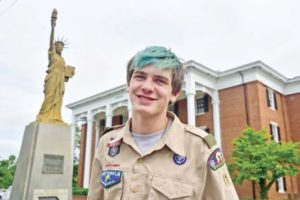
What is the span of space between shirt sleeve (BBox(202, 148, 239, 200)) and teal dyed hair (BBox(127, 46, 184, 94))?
496 millimetres

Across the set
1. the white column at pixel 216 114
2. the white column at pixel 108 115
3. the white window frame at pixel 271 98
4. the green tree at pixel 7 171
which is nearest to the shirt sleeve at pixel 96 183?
the white column at pixel 216 114

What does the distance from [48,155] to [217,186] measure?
23.9 ft

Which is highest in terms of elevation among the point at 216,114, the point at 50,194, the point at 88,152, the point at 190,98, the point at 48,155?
the point at 190,98

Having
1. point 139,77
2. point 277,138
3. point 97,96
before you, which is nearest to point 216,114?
point 277,138

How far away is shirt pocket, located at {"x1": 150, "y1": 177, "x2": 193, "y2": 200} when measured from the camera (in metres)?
1.47

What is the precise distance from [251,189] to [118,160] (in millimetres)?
15972

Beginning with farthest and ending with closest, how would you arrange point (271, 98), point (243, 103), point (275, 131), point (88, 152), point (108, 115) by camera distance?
point (88, 152) → point (108, 115) → point (271, 98) → point (275, 131) → point (243, 103)

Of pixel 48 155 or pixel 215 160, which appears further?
pixel 48 155

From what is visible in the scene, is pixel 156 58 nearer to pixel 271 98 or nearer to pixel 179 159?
pixel 179 159

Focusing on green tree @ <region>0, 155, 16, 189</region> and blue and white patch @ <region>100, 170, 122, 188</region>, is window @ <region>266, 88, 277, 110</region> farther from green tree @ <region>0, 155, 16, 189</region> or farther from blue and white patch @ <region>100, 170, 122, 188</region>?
green tree @ <region>0, 155, 16, 189</region>

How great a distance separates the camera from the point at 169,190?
4.86 feet

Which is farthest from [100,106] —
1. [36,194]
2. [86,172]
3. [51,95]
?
[36,194]

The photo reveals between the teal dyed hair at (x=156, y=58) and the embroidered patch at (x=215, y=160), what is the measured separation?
1.72 feet

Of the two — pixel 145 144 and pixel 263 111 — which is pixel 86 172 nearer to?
pixel 263 111
